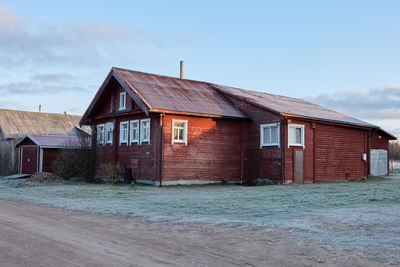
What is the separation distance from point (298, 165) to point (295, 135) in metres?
1.72

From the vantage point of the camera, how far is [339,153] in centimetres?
2709

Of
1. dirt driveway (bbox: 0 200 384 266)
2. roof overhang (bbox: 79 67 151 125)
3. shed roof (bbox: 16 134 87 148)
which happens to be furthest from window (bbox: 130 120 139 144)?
dirt driveway (bbox: 0 200 384 266)

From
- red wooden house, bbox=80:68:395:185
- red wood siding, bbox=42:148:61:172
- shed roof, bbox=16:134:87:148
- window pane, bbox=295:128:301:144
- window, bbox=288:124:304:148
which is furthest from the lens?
red wood siding, bbox=42:148:61:172

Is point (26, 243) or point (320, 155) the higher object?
point (320, 155)

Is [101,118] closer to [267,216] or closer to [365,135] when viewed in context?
[365,135]

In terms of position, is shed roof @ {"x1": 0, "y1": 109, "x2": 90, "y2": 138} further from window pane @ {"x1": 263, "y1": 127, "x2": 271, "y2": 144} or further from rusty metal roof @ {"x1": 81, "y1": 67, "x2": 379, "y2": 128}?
window pane @ {"x1": 263, "y1": 127, "x2": 271, "y2": 144}

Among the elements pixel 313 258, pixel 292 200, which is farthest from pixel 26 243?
pixel 292 200

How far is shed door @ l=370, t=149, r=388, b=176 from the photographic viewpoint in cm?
3194

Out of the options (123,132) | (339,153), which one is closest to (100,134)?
(123,132)

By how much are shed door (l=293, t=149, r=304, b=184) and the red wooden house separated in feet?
0.19

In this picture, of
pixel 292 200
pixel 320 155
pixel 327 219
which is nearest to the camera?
pixel 327 219

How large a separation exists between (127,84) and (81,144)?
5912 mm

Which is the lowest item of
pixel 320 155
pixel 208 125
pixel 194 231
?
pixel 194 231

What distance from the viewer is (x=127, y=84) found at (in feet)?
79.5
